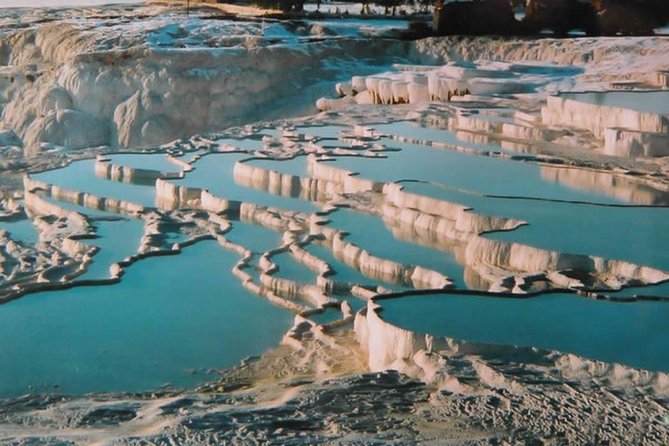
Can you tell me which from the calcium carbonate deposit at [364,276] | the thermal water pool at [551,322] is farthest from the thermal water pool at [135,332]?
the thermal water pool at [551,322]

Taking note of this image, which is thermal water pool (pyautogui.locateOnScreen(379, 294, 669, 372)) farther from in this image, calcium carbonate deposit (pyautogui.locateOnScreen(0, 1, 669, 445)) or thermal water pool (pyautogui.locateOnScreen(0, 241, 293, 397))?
thermal water pool (pyautogui.locateOnScreen(0, 241, 293, 397))

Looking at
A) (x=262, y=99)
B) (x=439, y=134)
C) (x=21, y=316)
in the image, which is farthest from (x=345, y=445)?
(x=262, y=99)

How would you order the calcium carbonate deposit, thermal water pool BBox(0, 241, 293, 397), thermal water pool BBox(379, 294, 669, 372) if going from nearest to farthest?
1. the calcium carbonate deposit
2. thermal water pool BBox(379, 294, 669, 372)
3. thermal water pool BBox(0, 241, 293, 397)

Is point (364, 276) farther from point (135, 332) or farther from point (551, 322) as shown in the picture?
point (551, 322)

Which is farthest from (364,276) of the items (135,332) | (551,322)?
(551,322)

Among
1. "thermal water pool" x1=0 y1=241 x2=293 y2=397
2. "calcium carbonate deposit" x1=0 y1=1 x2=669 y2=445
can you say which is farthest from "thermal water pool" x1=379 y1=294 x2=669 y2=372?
"thermal water pool" x1=0 y1=241 x2=293 y2=397

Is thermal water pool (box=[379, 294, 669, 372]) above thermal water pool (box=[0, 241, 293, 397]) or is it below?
above

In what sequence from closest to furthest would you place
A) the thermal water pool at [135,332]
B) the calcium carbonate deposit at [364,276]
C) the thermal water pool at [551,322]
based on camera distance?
the calcium carbonate deposit at [364,276] < the thermal water pool at [551,322] < the thermal water pool at [135,332]

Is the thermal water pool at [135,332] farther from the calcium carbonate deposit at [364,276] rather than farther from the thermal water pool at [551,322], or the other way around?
the thermal water pool at [551,322]

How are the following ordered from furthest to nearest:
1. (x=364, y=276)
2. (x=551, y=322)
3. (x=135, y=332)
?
(x=364, y=276) < (x=135, y=332) < (x=551, y=322)
